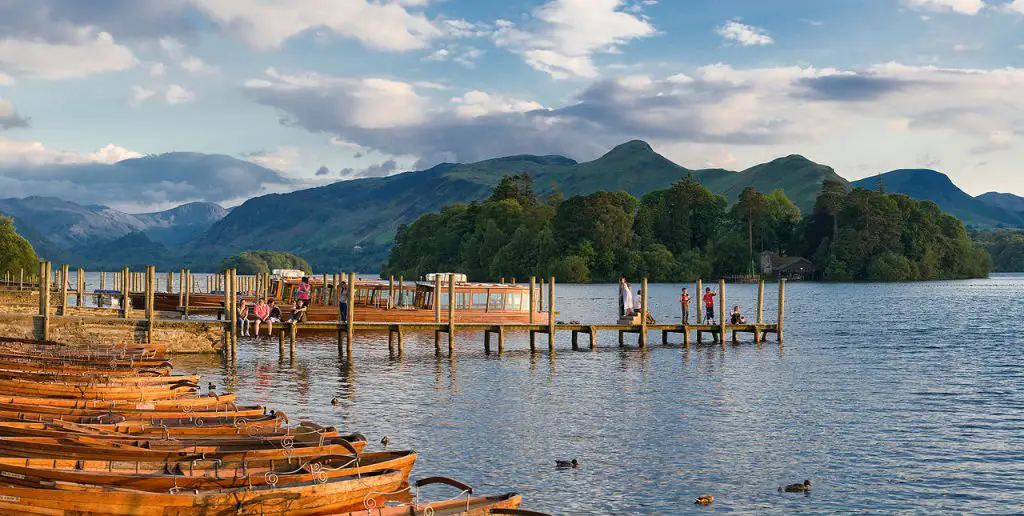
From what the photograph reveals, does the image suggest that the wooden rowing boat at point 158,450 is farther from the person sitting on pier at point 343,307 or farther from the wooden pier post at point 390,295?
the wooden pier post at point 390,295

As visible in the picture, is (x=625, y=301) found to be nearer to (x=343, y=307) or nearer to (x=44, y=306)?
(x=343, y=307)

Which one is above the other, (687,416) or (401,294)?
(401,294)

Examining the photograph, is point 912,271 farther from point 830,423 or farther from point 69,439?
point 69,439

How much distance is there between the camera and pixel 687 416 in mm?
28922

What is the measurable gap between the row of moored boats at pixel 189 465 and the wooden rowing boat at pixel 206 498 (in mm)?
13

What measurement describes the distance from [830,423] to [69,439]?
20.3 m

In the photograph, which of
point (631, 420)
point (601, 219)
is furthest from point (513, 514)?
point (601, 219)

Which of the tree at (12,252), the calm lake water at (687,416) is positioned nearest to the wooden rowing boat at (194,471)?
the calm lake water at (687,416)

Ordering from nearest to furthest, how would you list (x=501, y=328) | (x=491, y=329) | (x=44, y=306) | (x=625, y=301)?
(x=44, y=306) → (x=501, y=328) → (x=491, y=329) → (x=625, y=301)

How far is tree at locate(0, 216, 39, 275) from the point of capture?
101500mm

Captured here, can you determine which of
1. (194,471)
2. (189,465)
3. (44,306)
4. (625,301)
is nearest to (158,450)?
(189,465)

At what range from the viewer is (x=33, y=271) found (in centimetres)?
10806

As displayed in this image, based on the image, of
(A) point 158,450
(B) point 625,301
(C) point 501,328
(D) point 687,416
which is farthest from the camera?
(B) point 625,301

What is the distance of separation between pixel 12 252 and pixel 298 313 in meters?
70.3
